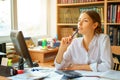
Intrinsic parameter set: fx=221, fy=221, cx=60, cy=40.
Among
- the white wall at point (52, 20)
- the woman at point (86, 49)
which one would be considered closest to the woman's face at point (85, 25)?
the woman at point (86, 49)

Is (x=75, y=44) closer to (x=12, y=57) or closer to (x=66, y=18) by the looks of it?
(x=12, y=57)

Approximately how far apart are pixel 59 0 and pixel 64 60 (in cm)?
179

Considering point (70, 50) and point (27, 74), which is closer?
point (27, 74)

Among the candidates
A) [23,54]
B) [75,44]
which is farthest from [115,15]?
[23,54]

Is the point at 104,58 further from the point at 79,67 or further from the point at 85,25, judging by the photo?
the point at 85,25

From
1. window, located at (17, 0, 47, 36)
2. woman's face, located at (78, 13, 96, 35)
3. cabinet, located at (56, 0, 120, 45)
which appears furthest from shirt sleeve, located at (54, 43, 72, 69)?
window, located at (17, 0, 47, 36)

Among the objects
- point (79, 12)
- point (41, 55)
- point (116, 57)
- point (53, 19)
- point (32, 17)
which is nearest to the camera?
point (116, 57)

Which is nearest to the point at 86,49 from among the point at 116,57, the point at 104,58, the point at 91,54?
the point at 91,54

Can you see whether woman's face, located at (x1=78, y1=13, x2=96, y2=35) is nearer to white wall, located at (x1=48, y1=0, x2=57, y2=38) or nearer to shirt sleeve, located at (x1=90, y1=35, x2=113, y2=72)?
shirt sleeve, located at (x1=90, y1=35, x2=113, y2=72)

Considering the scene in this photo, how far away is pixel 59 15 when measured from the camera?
142 inches

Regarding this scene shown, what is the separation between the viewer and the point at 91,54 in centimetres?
201

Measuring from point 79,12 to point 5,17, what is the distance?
114 cm

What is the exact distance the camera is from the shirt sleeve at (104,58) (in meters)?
1.88

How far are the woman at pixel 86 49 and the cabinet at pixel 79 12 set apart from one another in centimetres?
108
